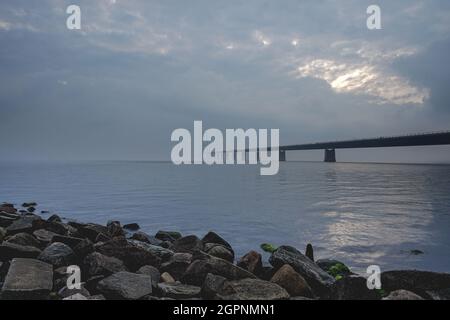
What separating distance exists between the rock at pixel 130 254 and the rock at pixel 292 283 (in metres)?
3.58

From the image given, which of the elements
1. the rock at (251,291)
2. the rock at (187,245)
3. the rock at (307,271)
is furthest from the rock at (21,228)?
the rock at (307,271)

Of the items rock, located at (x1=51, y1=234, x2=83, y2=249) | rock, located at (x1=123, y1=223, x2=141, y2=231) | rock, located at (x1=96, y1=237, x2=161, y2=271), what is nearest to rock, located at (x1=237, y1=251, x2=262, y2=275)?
rock, located at (x1=96, y1=237, x2=161, y2=271)

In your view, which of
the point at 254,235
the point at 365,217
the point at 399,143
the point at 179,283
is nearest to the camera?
the point at 179,283

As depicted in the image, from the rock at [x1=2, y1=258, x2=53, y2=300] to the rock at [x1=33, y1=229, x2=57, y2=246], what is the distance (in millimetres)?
2843

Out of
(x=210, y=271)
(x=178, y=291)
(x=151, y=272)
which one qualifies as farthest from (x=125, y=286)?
(x=210, y=271)

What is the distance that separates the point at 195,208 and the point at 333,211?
12.2 metres

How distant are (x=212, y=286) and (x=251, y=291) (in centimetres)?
87

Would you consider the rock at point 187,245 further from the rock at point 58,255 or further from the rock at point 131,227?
the rock at point 131,227

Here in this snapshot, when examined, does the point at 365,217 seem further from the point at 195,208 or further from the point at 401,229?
the point at 195,208

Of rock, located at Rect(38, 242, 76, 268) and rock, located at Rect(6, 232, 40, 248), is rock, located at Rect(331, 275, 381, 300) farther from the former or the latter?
rock, located at Rect(6, 232, 40, 248)

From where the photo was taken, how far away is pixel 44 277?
292 inches

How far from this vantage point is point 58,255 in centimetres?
872

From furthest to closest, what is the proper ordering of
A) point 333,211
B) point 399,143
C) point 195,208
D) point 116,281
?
1. point 399,143
2. point 195,208
3. point 333,211
4. point 116,281
